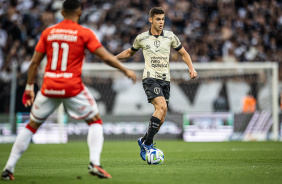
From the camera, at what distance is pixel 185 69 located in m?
19.0

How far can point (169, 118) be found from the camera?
18031 mm

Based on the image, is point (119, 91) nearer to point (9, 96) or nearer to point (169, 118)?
point (169, 118)

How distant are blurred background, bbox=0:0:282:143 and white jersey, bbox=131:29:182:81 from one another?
30.4 feet

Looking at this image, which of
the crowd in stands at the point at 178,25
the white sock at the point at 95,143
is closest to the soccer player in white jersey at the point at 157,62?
the white sock at the point at 95,143

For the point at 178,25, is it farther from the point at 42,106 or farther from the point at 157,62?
the point at 42,106

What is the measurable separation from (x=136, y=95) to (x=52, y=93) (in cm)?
1331

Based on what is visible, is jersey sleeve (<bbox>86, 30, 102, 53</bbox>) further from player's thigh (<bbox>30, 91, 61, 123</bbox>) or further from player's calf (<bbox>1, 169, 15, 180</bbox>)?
player's calf (<bbox>1, 169, 15, 180</bbox>)

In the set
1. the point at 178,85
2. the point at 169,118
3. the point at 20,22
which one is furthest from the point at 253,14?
the point at 20,22

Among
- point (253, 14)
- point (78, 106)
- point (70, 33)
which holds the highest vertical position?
point (253, 14)

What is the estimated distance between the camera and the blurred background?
59.3ft

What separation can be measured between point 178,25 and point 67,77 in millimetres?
16606

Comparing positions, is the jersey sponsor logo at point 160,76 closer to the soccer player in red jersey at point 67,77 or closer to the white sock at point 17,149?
the soccer player in red jersey at point 67,77

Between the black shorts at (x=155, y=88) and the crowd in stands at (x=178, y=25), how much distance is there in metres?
11.9

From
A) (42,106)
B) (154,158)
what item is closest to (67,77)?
(42,106)
